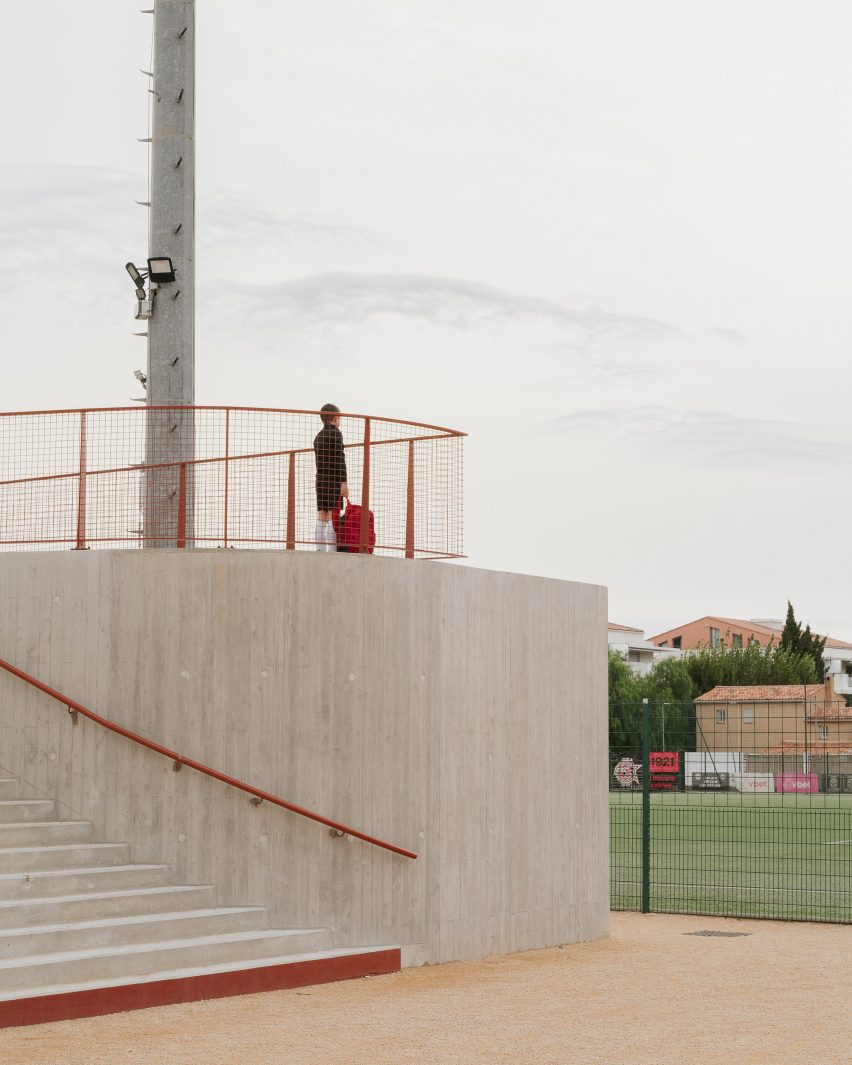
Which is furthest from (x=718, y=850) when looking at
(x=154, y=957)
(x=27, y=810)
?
(x=154, y=957)

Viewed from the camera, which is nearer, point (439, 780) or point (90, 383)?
point (439, 780)

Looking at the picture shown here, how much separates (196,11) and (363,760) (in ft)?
28.9

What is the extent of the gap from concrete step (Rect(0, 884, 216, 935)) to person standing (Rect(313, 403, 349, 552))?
3028 millimetres

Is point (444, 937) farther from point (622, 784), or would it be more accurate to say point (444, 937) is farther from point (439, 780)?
point (622, 784)

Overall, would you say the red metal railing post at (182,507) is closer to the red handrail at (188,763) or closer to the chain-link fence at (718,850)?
the red handrail at (188,763)

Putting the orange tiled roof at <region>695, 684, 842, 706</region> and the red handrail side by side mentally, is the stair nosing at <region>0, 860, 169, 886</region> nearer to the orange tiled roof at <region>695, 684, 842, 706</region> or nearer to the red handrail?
the red handrail

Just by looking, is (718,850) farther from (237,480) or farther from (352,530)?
(237,480)

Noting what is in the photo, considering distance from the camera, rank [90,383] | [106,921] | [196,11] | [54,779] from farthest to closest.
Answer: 1. [90,383]
2. [196,11]
3. [54,779]
4. [106,921]

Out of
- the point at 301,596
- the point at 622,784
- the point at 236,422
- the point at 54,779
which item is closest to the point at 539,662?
the point at 301,596

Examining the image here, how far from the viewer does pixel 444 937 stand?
11.8 metres

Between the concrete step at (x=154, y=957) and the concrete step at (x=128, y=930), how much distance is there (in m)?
0.05

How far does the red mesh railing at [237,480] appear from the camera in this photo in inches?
480

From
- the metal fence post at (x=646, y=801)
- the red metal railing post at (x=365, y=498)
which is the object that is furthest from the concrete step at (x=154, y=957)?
the metal fence post at (x=646, y=801)

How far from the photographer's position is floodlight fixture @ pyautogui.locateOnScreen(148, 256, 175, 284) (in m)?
15.2
